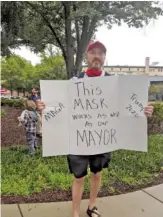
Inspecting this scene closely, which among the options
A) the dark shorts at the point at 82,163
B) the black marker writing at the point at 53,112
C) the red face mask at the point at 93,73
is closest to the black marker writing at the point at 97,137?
the dark shorts at the point at 82,163

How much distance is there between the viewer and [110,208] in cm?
336

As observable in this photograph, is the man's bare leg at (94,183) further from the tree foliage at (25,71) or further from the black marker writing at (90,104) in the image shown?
the tree foliage at (25,71)

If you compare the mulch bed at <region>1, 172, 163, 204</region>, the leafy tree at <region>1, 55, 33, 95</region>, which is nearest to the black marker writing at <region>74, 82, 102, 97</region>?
the mulch bed at <region>1, 172, 163, 204</region>

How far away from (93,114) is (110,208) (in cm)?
113

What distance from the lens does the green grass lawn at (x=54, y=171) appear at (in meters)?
3.88

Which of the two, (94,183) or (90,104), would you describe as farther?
(94,183)

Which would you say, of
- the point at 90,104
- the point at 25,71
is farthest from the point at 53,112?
the point at 25,71

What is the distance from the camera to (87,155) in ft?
9.29

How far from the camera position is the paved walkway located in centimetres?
320

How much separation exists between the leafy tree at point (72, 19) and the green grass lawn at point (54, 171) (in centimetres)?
472

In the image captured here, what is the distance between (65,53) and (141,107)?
11482 millimetres

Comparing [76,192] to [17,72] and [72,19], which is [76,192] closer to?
[72,19]

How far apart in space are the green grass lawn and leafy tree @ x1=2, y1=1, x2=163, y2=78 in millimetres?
4722

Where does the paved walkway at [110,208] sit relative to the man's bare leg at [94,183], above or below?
below
